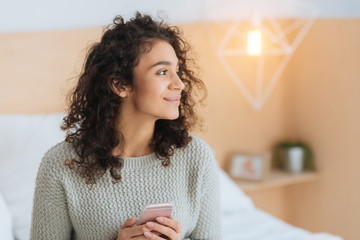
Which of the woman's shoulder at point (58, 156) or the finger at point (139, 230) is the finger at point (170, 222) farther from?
the woman's shoulder at point (58, 156)

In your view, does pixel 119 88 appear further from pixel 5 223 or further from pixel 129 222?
pixel 5 223

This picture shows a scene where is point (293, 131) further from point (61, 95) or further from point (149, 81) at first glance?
point (149, 81)

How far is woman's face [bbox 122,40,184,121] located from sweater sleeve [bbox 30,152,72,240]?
0.92 feet

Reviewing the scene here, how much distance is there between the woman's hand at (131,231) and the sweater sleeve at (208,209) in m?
0.24

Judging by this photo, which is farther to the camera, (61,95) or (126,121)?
(61,95)

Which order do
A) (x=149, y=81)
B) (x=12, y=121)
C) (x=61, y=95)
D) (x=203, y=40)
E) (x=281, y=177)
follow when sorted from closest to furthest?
(x=149, y=81)
(x=12, y=121)
(x=61, y=95)
(x=203, y=40)
(x=281, y=177)

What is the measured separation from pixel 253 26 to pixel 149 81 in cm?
131

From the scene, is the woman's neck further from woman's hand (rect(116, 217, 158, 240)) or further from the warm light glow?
the warm light glow

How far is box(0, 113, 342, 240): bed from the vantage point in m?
1.57

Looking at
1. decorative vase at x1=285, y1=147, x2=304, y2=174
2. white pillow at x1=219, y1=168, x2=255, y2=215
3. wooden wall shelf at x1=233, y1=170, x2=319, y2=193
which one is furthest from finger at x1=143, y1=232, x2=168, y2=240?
decorative vase at x1=285, y1=147, x2=304, y2=174

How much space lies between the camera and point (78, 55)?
202cm

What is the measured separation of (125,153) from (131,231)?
0.75 feet

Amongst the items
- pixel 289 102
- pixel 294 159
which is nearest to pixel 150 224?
pixel 294 159

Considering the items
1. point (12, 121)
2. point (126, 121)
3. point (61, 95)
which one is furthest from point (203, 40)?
point (126, 121)
